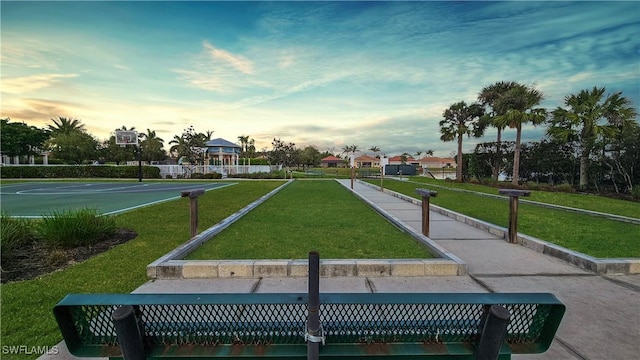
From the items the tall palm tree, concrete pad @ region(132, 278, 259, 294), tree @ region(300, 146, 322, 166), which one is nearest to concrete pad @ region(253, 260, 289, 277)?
concrete pad @ region(132, 278, 259, 294)

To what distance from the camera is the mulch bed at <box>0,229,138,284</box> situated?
407 cm

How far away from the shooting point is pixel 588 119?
57.6ft

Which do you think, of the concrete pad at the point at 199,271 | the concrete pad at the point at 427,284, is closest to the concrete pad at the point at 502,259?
the concrete pad at the point at 427,284

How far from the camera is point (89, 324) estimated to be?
4.94 ft

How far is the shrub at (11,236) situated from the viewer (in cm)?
457

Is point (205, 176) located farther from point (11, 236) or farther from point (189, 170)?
point (11, 236)

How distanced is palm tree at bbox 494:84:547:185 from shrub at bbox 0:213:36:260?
23118 millimetres

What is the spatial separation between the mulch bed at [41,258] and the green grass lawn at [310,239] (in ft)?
5.99

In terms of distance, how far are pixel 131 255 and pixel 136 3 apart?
→ 8956 mm

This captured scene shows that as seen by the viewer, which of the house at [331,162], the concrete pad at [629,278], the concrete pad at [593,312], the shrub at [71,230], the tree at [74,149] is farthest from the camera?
the house at [331,162]

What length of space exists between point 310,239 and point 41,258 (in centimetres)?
430

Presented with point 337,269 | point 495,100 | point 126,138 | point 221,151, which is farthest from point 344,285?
point 221,151

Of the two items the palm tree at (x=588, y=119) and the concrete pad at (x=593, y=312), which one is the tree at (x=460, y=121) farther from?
the concrete pad at (x=593, y=312)

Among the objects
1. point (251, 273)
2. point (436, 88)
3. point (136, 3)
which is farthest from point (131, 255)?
Result: point (436, 88)
